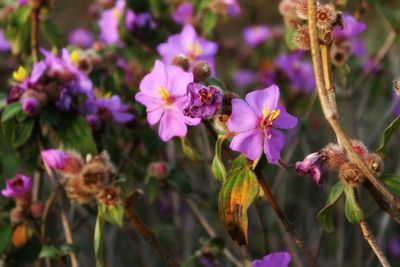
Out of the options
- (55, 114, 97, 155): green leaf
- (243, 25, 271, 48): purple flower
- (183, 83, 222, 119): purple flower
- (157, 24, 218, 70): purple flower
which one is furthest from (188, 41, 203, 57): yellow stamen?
(243, 25, 271, 48): purple flower

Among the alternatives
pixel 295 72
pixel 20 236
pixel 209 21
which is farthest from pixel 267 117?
pixel 295 72

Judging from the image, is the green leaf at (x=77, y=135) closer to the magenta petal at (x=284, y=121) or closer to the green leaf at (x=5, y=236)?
the green leaf at (x=5, y=236)

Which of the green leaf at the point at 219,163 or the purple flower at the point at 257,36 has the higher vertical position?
the purple flower at the point at 257,36

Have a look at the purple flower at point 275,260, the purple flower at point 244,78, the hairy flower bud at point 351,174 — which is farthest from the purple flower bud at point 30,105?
the purple flower at point 244,78

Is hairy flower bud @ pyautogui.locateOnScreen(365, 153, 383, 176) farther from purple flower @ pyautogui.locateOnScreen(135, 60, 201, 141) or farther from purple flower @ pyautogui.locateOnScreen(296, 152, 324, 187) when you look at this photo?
purple flower @ pyautogui.locateOnScreen(135, 60, 201, 141)

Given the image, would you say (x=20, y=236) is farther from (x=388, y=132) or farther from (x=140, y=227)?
(x=388, y=132)

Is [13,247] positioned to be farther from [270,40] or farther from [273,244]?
[270,40]
